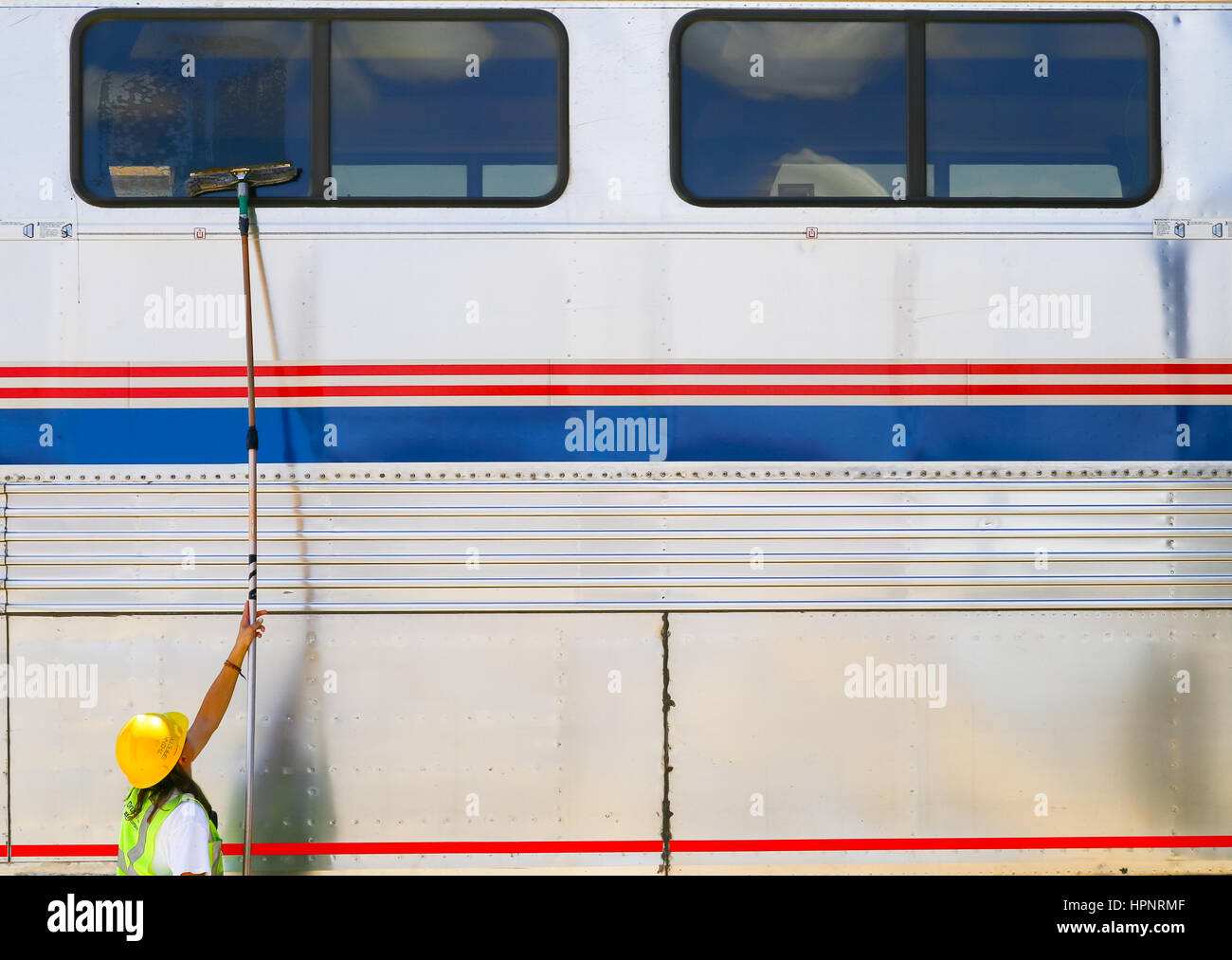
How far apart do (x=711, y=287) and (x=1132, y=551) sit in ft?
6.00

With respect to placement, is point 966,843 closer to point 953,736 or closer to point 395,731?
point 953,736

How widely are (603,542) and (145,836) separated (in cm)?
177

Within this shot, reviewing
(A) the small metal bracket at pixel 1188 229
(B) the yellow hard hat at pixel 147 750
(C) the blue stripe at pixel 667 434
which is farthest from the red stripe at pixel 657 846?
(A) the small metal bracket at pixel 1188 229

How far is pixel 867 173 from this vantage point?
12.3 ft

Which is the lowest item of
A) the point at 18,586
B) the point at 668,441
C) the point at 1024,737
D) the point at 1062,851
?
the point at 1062,851

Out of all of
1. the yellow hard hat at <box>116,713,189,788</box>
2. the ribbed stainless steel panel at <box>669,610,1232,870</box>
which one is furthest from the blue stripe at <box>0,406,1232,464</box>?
the yellow hard hat at <box>116,713,189,788</box>

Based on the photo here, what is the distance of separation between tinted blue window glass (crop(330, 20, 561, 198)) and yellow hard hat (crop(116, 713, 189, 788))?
77.7 inches

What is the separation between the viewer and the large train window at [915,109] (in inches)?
147

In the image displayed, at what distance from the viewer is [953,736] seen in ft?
12.1

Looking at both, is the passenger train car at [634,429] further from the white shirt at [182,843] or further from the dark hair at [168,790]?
the white shirt at [182,843]

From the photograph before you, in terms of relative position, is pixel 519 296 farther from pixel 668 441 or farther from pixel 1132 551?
pixel 1132 551

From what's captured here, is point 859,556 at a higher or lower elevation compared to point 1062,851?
higher

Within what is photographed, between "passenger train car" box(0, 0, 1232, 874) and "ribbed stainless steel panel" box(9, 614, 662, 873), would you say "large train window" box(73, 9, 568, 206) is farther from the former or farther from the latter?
"ribbed stainless steel panel" box(9, 614, 662, 873)

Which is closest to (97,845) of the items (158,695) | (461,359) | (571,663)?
(158,695)
